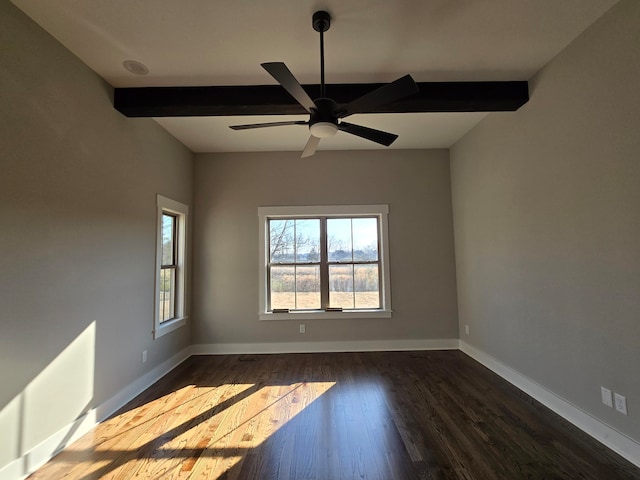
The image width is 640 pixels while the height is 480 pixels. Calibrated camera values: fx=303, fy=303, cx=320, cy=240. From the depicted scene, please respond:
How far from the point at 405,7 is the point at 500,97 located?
4.65 feet

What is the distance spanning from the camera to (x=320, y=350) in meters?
4.29

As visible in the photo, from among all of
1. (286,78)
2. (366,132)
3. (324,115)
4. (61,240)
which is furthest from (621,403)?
(61,240)

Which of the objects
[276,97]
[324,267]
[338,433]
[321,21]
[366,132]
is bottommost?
[338,433]

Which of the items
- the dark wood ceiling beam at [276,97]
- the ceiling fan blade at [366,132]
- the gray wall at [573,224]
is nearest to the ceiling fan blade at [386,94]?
the ceiling fan blade at [366,132]

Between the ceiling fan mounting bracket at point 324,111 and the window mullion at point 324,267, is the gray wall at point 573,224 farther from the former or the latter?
the window mullion at point 324,267

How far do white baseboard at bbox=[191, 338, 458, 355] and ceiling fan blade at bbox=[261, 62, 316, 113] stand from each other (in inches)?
131

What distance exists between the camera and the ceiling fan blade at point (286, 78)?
5.42ft

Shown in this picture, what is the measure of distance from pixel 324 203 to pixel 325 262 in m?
0.87

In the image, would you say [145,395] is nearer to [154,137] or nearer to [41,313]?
[41,313]

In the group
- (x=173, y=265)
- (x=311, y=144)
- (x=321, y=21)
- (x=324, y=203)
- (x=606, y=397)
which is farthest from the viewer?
(x=324, y=203)

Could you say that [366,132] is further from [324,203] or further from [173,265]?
[173,265]

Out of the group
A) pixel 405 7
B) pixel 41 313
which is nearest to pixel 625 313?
pixel 405 7

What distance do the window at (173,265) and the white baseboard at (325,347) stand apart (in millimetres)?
611

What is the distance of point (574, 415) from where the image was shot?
2.39 meters
